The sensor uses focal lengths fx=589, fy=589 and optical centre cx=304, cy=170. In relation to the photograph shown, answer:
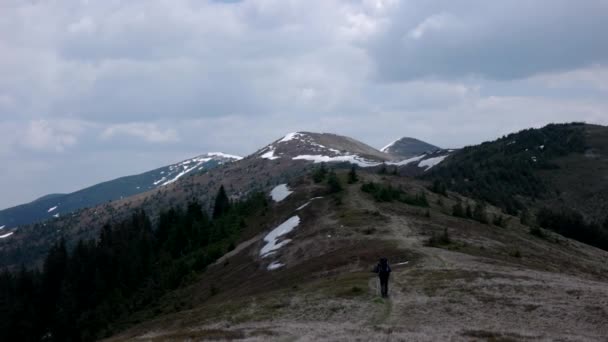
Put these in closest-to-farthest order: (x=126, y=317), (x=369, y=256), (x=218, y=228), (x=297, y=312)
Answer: (x=297, y=312) → (x=369, y=256) → (x=126, y=317) → (x=218, y=228)

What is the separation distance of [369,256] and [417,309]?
1531 cm

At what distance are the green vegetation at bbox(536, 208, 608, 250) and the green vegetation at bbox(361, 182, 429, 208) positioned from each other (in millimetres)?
21938

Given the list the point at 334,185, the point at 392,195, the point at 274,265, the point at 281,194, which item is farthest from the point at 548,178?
the point at 274,265

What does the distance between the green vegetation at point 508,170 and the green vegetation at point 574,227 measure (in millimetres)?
→ 6736

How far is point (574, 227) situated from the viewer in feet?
275

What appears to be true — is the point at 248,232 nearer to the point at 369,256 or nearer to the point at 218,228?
the point at 218,228

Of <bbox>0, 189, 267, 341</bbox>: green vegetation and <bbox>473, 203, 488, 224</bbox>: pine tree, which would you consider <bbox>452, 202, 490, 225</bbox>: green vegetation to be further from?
<bbox>0, 189, 267, 341</bbox>: green vegetation

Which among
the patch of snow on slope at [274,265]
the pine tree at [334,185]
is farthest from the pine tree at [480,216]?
the patch of snow on slope at [274,265]

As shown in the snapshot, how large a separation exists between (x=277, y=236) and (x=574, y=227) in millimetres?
45472

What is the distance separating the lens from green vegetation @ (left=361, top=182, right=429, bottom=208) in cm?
7306

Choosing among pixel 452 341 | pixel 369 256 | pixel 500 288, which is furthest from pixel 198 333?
pixel 369 256

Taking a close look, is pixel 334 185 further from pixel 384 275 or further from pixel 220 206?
pixel 384 275

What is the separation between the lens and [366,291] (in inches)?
1264

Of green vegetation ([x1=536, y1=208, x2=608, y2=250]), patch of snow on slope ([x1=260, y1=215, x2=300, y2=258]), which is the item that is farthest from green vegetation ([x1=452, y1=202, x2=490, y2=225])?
green vegetation ([x1=536, y1=208, x2=608, y2=250])
